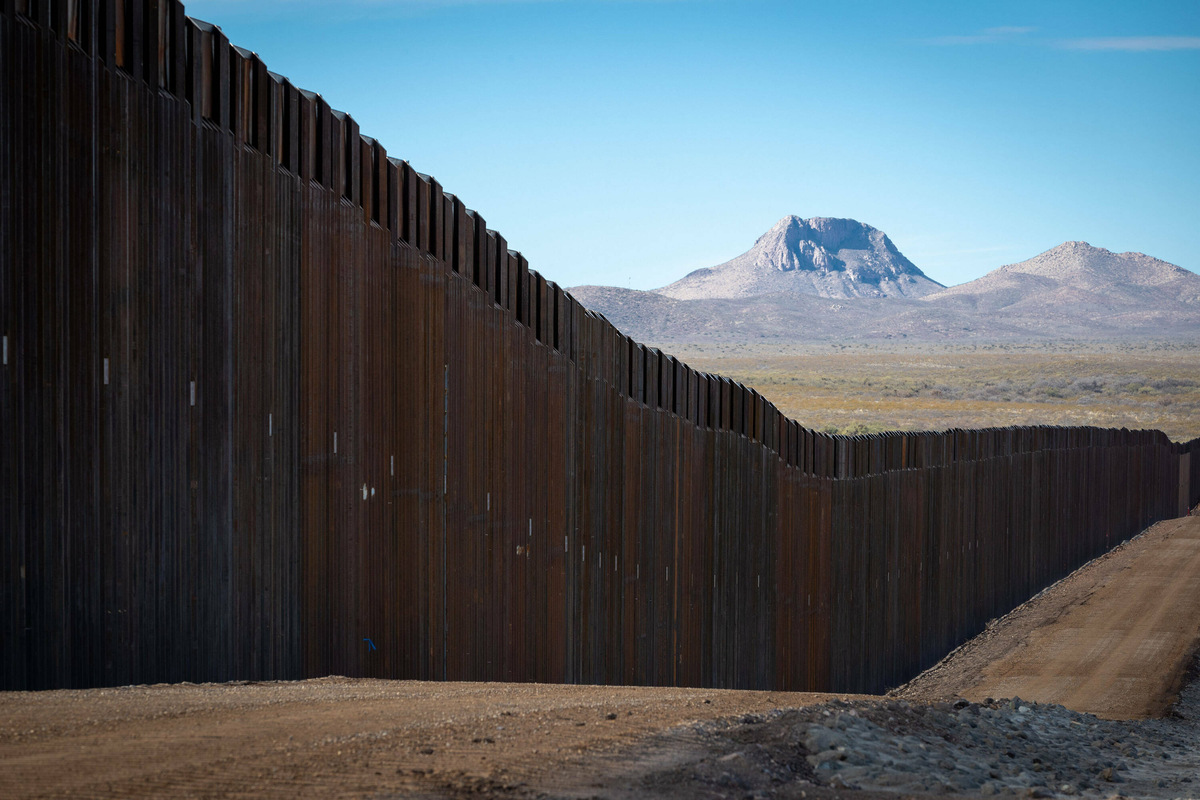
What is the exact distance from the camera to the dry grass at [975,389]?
169ft

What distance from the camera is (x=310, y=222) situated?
776cm

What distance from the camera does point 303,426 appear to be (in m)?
7.66

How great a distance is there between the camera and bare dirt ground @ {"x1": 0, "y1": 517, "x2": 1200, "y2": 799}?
4195 millimetres

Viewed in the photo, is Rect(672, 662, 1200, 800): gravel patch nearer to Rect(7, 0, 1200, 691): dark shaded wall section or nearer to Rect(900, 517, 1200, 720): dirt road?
Rect(7, 0, 1200, 691): dark shaded wall section

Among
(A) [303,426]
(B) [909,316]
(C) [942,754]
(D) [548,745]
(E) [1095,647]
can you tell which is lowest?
(E) [1095,647]

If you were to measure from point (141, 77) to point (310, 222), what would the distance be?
1490 mm

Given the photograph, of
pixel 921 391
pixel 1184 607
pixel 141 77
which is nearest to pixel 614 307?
pixel 921 391

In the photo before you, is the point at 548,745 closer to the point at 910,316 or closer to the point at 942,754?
the point at 942,754

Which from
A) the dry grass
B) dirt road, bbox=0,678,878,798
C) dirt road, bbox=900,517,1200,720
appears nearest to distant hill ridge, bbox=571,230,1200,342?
the dry grass

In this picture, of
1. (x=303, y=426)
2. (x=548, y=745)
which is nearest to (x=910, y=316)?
(x=303, y=426)

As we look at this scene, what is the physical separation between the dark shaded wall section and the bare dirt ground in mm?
772

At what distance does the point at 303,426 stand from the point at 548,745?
11.9ft

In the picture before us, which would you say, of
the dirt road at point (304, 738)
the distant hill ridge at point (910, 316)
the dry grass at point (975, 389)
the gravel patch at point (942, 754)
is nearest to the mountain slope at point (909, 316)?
the distant hill ridge at point (910, 316)

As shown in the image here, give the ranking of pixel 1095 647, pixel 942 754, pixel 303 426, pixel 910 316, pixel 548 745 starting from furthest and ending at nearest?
pixel 910 316, pixel 1095 647, pixel 303 426, pixel 942 754, pixel 548 745
